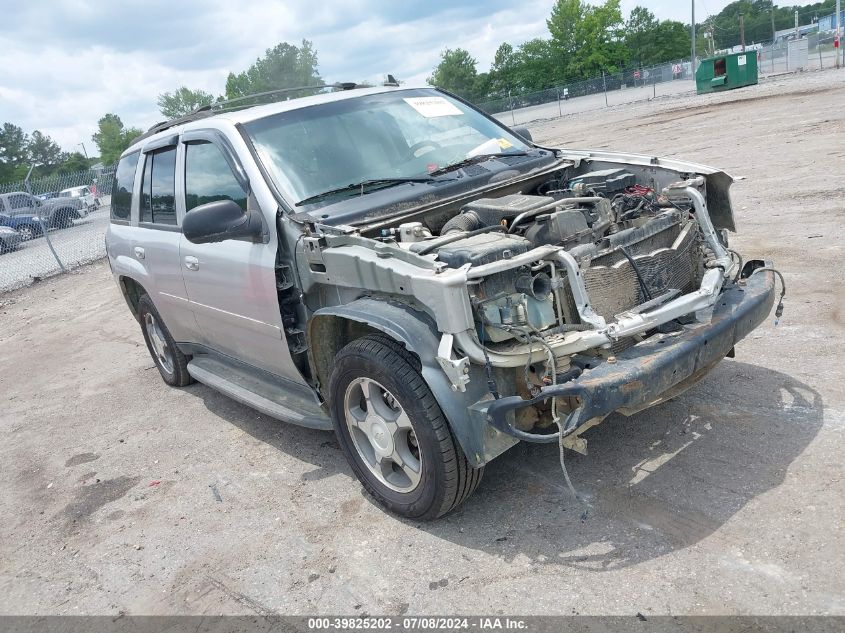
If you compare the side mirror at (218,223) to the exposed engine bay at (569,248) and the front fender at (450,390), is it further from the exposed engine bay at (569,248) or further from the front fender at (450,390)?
the front fender at (450,390)

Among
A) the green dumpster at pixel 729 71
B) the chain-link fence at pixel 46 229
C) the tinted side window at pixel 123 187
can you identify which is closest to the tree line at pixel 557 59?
the green dumpster at pixel 729 71

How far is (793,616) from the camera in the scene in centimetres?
236

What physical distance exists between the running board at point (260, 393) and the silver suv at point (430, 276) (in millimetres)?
19

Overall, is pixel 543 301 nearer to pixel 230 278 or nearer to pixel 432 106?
pixel 230 278

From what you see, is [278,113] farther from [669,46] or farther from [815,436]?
[669,46]

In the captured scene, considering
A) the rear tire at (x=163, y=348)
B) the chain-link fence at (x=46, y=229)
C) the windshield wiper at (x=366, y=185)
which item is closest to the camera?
the windshield wiper at (x=366, y=185)

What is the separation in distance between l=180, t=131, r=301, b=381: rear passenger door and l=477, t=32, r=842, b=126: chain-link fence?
34.1m

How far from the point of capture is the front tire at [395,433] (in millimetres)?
3039

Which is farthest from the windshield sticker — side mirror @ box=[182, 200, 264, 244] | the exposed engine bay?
side mirror @ box=[182, 200, 264, 244]

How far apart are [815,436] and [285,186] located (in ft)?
10.0

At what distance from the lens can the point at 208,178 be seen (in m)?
4.27

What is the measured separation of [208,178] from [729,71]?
99.3 feet

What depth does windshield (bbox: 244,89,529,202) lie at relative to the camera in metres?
3.90

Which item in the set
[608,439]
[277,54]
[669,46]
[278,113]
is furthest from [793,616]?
[669,46]
